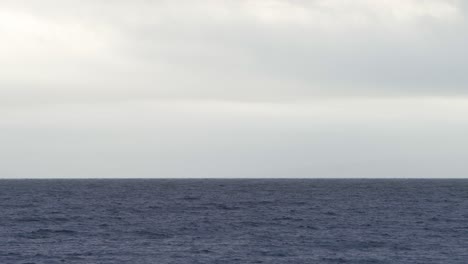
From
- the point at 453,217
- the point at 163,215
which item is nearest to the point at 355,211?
the point at 453,217

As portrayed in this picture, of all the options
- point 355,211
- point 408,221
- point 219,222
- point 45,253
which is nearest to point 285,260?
point 45,253

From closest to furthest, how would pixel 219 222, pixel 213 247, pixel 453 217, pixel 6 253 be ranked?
pixel 6 253
pixel 213 247
pixel 219 222
pixel 453 217

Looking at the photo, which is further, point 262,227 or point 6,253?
point 262,227

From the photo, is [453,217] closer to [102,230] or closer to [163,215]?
[163,215]

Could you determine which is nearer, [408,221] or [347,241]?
[347,241]

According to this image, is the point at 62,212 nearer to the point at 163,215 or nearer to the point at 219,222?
the point at 163,215

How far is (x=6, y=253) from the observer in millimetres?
65125

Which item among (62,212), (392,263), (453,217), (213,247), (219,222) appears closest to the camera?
(392,263)

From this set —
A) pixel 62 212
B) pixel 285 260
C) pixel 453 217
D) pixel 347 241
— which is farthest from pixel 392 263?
pixel 62 212

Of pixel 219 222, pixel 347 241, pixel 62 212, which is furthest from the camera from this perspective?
pixel 62 212

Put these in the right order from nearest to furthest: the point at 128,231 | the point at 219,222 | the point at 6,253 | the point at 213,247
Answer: the point at 6,253
the point at 213,247
the point at 128,231
the point at 219,222

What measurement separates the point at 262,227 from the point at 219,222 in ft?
24.9

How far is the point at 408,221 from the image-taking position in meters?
97.6

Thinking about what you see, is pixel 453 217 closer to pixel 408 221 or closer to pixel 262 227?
pixel 408 221
